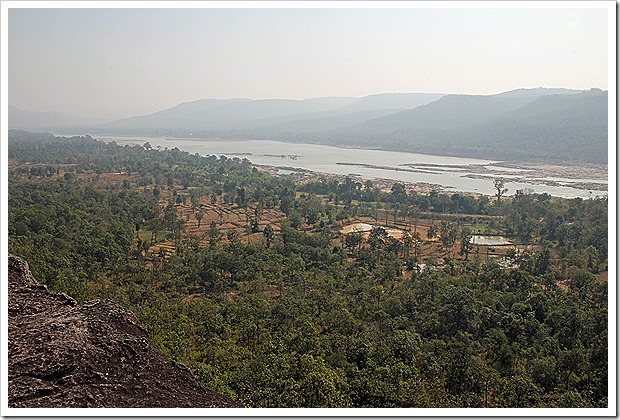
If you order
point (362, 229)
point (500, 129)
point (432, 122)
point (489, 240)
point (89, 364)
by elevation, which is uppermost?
point (432, 122)

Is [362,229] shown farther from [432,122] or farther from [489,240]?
[432,122]

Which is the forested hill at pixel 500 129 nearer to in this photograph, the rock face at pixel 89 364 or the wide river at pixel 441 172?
the wide river at pixel 441 172

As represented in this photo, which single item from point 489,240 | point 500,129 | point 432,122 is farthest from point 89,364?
point 432,122

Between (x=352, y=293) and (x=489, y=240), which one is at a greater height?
(x=352, y=293)

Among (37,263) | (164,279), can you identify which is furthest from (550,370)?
(37,263)

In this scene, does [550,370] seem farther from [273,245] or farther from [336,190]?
[336,190]

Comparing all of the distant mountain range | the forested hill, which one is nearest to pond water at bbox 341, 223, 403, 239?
the distant mountain range
